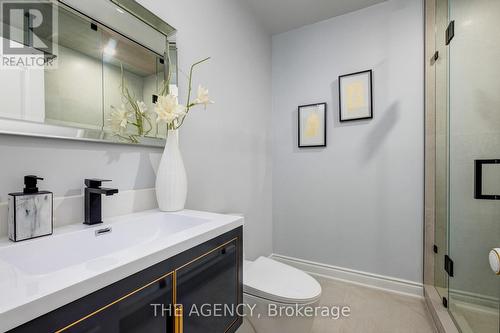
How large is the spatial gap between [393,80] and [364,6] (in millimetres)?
689

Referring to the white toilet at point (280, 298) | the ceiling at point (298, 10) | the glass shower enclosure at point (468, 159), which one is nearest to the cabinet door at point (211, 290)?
the white toilet at point (280, 298)

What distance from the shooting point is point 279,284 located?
129 centimetres

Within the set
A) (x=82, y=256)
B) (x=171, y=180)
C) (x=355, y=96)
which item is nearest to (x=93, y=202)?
(x=82, y=256)

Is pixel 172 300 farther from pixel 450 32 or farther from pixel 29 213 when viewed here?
pixel 450 32

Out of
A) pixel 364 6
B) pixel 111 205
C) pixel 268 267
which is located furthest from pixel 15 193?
pixel 364 6

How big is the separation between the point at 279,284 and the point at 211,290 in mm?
595

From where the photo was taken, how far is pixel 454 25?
1522 mm

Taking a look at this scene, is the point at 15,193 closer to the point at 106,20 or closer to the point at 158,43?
the point at 106,20

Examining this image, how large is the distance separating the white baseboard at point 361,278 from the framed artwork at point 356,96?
4.43 ft

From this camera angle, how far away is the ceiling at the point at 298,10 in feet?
6.53

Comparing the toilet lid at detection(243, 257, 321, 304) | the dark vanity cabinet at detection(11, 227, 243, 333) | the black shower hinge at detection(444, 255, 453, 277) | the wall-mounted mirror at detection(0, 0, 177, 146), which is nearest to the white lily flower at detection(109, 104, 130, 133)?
the wall-mounted mirror at detection(0, 0, 177, 146)

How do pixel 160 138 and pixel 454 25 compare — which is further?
pixel 454 25

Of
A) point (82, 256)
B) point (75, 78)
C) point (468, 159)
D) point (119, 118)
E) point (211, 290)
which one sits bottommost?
point (211, 290)

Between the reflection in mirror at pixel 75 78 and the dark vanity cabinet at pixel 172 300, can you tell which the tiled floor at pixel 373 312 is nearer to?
the dark vanity cabinet at pixel 172 300
